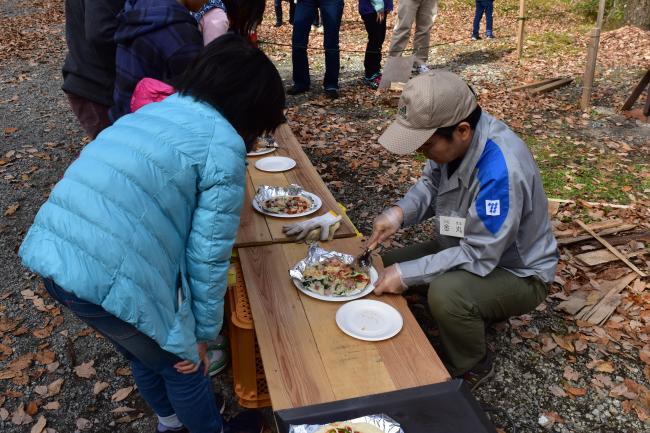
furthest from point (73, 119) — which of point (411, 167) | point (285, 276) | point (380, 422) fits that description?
point (380, 422)

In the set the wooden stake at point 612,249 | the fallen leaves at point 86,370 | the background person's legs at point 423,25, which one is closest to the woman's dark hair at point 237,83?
the fallen leaves at point 86,370

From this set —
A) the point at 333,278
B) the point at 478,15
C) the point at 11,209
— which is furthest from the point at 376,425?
the point at 478,15

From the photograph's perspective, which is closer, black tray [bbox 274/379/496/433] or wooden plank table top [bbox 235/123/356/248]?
black tray [bbox 274/379/496/433]

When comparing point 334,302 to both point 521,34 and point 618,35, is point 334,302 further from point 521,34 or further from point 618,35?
point 618,35

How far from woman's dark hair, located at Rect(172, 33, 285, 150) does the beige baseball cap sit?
0.78m

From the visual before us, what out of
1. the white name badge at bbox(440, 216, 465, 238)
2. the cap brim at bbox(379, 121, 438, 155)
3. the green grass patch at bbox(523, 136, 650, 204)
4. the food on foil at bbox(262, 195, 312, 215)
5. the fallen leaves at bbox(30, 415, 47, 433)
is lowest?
the fallen leaves at bbox(30, 415, 47, 433)

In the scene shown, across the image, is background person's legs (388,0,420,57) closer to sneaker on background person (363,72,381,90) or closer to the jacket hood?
sneaker on background person (363,72,381,90)

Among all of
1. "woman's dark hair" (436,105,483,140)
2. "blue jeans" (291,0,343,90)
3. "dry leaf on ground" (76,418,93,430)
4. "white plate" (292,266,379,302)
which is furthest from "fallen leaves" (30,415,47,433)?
"blue jeans" (291,0,343,90)

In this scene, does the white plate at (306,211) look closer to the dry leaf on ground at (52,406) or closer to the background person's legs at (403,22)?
the dry leaf on ground at (52,406)

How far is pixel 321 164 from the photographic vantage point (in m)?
6.05

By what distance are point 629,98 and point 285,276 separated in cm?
669

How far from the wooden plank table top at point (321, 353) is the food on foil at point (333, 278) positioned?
75mm

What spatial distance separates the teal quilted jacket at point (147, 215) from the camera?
1.72 m

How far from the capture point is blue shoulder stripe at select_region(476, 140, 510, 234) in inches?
95.9
